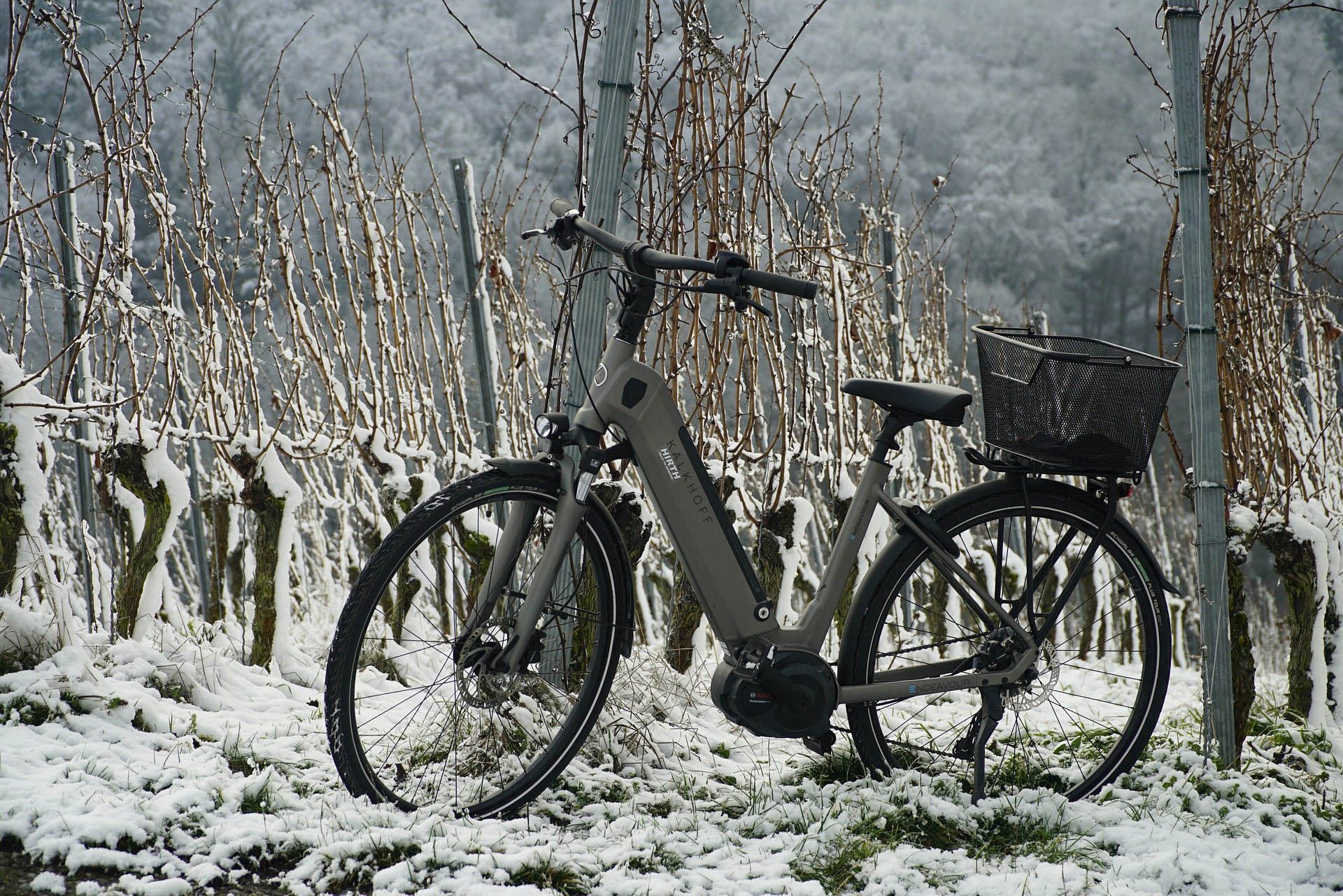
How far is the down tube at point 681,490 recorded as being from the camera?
68.7 inches

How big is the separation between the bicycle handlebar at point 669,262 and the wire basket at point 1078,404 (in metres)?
0.53

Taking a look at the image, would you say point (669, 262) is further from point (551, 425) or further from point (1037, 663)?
point (1037, 663)

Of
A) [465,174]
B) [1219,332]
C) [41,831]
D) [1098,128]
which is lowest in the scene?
[41,831]

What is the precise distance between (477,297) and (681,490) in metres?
→ 1.74

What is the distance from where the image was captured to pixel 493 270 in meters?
3.48

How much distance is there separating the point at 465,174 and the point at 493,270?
14.9 inches

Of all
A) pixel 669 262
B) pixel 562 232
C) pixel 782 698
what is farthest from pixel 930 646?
pixel 562 232

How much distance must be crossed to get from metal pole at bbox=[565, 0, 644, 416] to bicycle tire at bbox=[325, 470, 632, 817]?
0.44 meters

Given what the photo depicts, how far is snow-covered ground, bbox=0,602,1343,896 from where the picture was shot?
1.51 meters

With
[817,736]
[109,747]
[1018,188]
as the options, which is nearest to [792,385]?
[817,736]

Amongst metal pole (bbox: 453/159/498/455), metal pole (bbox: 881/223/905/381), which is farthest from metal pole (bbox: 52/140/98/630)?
metal pole (bbox: 881/223/905/381)

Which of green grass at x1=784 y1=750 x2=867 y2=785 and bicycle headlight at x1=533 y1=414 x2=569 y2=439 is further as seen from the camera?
green grass at x1=784 y1=750 x2=867 y2=785

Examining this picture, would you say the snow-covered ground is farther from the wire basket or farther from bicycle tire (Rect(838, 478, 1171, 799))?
the wire basket

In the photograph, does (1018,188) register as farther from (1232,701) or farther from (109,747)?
(109,747)
